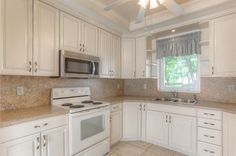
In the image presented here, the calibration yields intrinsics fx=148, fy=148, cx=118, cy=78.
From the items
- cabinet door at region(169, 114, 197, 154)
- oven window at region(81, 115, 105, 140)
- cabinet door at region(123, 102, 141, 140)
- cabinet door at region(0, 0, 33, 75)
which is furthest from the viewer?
cabinet door at region(123, 102, 141, 140)

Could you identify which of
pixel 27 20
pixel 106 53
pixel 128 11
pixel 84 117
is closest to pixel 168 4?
pixel 128 11

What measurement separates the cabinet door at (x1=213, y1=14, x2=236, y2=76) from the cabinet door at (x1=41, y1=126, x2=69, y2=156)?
2.54m

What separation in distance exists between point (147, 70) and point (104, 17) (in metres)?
1.51

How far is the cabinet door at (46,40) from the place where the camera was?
1.96m

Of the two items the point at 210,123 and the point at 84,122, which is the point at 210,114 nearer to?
the point at 210,123

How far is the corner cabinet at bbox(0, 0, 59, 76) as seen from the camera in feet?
5.47

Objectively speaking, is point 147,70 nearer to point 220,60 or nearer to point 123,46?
point 123,46

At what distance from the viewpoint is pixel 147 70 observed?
11.3ft

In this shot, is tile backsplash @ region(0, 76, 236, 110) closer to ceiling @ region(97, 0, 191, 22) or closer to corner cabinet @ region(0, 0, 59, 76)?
corner cabinet @ region(0, 0, 59, 76)

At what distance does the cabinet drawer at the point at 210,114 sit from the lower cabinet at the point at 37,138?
2068 millimetres

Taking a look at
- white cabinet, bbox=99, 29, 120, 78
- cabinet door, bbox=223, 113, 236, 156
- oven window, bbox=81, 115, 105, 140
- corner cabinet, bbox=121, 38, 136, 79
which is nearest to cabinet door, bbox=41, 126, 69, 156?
oven window, bbox=81, 115, 105, 140

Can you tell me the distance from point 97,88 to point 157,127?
58.4 inches

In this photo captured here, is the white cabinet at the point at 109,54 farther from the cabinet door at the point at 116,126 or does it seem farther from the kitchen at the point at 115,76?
the cabinet door at the point at 116,126

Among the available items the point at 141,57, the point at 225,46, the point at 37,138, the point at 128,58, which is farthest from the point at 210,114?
the point at 37,138
